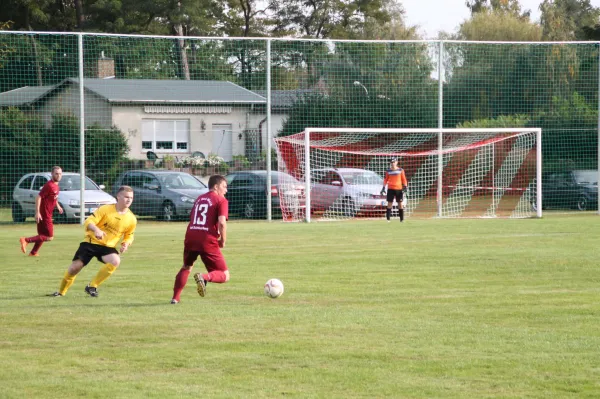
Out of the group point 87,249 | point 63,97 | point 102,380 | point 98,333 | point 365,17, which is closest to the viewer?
point 102,380

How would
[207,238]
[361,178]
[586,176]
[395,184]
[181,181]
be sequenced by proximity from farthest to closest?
[586,176] < [361,178] < [181,181] < [395,184] < [207,238]

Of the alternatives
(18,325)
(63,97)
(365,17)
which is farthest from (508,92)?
(365,17)

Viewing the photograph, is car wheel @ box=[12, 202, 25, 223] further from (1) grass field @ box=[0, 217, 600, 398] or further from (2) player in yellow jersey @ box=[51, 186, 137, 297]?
(2) player in yellow jersey @ box=[51, 186, 137, 297]

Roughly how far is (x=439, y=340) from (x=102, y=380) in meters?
3.06

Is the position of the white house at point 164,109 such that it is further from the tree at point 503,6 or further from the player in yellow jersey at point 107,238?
the tree at point 503,6

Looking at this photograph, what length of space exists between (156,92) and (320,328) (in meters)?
21.4

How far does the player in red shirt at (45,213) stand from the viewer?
1706 centimetres

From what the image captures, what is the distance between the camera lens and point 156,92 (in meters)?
29.5

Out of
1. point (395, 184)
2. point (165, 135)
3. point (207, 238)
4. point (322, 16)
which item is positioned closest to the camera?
point (207, 238)

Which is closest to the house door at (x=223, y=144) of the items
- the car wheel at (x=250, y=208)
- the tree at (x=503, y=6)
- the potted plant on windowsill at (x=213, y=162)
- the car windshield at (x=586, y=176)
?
the potted plant on windowsill at (x=213, y=162)

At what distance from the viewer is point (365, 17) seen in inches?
2445

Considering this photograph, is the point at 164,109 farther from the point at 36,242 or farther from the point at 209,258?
the point at 209,258

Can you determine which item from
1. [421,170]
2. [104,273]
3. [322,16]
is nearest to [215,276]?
[104,273]

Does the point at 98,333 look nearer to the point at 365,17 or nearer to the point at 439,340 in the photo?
the point at 439,340
